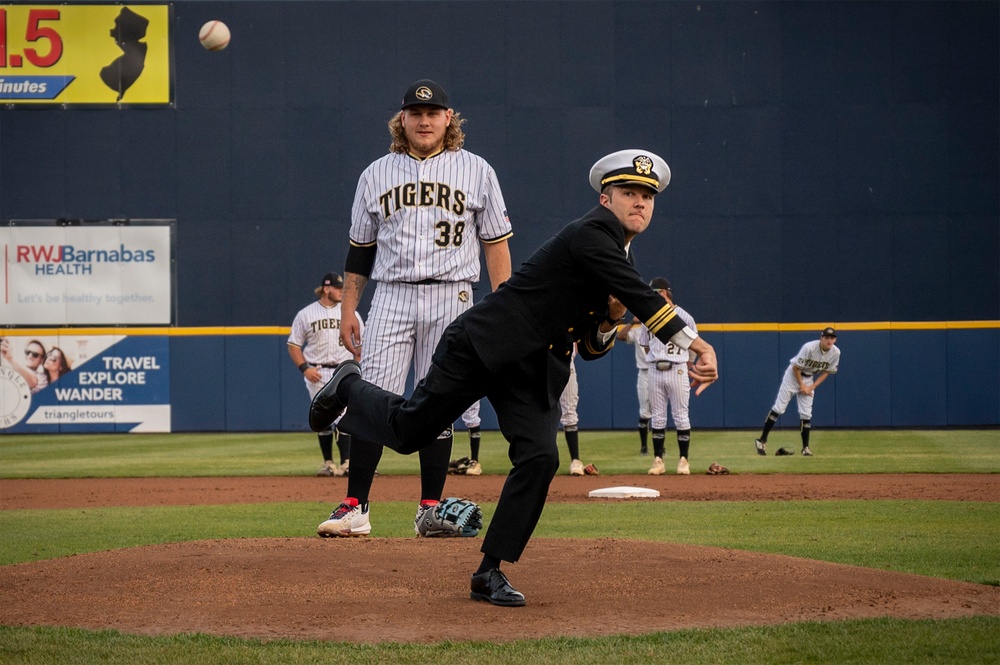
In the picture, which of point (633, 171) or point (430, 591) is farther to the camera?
point (430, 591)

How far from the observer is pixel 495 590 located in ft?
15.0

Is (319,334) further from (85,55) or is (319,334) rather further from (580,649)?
(85,55)

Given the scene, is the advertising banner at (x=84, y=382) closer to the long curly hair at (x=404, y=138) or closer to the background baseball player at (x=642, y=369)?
the background baseball player at (x=642, y=369)

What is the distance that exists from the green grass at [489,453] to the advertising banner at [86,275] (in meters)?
2.07

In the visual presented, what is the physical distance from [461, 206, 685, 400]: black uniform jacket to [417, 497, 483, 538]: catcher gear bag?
1.58 metres

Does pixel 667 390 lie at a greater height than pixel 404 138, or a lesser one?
lesser

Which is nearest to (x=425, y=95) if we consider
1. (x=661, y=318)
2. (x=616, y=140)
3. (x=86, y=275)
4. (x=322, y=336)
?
(x=661, y=318)

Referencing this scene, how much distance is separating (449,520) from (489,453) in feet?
32.6

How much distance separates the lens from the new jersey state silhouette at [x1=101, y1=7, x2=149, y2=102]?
21.1 metres

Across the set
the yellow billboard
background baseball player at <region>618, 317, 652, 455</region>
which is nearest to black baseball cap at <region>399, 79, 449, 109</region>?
background baseball player at <region>618, 317, 652, 455</region>

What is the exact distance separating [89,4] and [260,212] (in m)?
4.63

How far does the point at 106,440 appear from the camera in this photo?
759 inches

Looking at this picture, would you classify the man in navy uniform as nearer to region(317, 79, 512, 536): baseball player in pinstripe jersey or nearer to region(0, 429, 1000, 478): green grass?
region(317, 79, 512, 536): baseball player in pinstripe jersey

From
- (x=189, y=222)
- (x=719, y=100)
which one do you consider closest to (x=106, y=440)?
(x=189, y=222)
